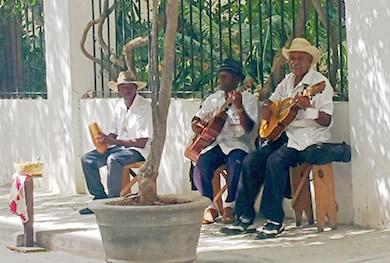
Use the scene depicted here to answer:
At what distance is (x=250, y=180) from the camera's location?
8586mm

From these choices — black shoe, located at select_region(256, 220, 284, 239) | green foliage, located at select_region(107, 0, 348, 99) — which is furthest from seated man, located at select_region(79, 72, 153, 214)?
black shoe, located at select_region(256, 220, 284, 239)

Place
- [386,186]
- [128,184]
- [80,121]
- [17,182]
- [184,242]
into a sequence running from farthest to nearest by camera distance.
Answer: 1. [80,121]
2. [128,184]
3. [17,182]
4. [386,186]
5. [184,242]

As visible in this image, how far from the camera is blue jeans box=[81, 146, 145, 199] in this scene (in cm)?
998

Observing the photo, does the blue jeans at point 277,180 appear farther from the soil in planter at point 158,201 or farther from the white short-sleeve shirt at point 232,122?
the soil in planter at point 158,201

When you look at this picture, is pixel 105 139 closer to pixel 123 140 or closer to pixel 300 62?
pixel 123 140

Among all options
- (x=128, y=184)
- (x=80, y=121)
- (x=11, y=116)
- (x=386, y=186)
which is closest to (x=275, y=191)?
(x=386, y=186)

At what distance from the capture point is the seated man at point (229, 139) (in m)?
9.02

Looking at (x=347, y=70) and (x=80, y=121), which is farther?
(x=80, y=121)

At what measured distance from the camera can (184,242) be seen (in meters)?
7.02

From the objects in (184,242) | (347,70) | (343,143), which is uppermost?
(347,70)

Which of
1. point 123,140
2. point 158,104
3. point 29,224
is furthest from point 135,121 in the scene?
point 158,104

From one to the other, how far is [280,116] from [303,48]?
2.02 ft

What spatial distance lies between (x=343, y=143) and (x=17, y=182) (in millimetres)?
2894

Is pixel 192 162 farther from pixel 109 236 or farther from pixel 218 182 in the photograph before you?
pixel 109 236
